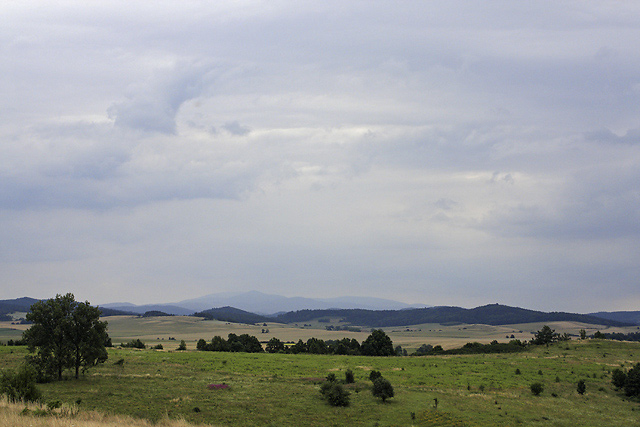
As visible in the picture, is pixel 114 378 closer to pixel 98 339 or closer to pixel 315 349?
pixel 98 339

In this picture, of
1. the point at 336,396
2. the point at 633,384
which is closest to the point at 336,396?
the point at 336,396

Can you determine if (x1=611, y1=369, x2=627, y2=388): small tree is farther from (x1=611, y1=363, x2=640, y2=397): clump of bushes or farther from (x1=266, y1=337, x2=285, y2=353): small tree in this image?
(x1=266, y1=337, x2=285, y2=353): small tree

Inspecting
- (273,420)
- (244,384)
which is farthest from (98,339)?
(273,420)

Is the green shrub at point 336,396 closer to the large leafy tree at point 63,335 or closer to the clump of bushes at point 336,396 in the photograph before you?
the clump of bushes at point 336,396

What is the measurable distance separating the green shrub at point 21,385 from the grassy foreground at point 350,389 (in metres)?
3.50

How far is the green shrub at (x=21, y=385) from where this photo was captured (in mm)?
33812

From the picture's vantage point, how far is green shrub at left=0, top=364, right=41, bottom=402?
33812mm

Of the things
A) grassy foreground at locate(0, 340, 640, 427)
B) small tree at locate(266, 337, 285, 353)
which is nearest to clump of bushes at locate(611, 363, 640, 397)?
grassy foreground at locate(0, 340, 640, 427)

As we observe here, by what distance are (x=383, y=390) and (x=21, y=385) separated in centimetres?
3206

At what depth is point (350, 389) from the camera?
48.6 meters

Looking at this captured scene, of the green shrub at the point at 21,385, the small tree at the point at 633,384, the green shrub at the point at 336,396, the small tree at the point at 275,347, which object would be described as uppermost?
the green shrub at the point at 21,385

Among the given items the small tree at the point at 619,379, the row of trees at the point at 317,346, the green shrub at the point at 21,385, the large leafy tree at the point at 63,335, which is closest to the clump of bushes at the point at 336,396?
the green shrub at the point at 21,385

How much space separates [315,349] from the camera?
111m

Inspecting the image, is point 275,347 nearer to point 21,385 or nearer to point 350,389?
point 350,389
